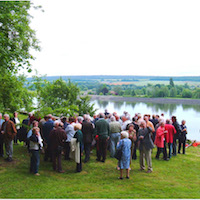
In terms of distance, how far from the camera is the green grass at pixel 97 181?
5852mm

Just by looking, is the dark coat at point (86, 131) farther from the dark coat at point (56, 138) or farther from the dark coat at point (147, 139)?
the dark coat at point (147, 139)

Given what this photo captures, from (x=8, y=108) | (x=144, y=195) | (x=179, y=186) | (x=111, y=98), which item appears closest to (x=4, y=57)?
(x=8, y=108)

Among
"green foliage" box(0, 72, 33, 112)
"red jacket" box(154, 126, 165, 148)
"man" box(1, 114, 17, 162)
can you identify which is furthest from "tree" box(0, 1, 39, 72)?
"red jacket" box(154, 126, 165, 148)

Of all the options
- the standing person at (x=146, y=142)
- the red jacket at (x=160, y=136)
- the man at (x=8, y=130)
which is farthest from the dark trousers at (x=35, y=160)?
the red jacket at (x=160, y=136)

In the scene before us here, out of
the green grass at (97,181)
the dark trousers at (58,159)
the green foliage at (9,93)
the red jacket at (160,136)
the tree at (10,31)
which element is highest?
the tree at (10,31)

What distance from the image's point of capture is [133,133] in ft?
25.5

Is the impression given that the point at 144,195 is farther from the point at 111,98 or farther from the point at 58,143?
the point at 111,98

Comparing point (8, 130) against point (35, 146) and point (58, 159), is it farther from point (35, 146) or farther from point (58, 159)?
point (58, 159)

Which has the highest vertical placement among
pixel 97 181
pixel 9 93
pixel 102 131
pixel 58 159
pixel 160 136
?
pixel 9 93

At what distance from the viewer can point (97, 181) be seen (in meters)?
6.83

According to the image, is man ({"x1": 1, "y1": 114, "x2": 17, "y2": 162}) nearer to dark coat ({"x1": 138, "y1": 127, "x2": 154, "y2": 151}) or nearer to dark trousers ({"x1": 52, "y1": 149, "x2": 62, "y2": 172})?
dark trousers ({"x1": 52, "y1": 149, "x2": 62, "y2": 172})

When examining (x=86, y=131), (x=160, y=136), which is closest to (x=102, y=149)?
(x=86, y=131)

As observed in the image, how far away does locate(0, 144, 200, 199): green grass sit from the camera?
5.85 m

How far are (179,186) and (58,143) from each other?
359cm
